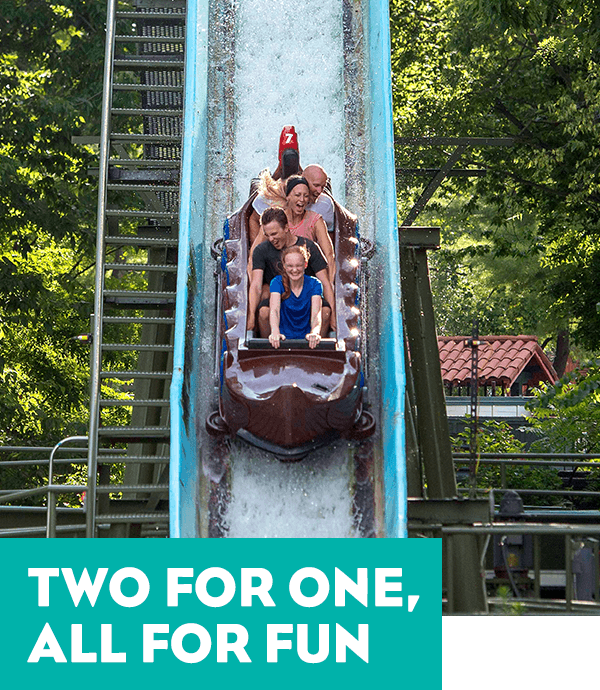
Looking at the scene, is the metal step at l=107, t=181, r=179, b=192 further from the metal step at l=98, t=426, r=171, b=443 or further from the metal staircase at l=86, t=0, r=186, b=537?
the metal step at l=98, t=426, r=171, b=443

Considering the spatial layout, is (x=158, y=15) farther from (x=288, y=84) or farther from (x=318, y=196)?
(x=318, y=196)

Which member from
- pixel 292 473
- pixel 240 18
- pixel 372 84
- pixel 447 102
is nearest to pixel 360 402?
pixel 292 473

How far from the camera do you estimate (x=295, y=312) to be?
774 cm

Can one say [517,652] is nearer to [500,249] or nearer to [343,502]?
[343,502]

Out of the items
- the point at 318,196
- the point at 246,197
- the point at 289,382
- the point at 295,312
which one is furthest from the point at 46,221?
the point at 289,382

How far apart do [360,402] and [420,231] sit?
2.42 metres

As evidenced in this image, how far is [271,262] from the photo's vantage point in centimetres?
793

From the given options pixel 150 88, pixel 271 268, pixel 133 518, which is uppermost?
pixel 150 88

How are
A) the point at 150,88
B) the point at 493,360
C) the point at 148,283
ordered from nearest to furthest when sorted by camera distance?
the point at 150,88
the point at 148,283
the point at 493,360

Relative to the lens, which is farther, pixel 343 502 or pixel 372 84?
pixel 372 84

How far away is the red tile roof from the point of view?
2761 cm

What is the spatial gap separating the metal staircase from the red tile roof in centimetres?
1590

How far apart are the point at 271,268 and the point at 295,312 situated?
0.41 metres

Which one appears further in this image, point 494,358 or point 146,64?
point 494,358
